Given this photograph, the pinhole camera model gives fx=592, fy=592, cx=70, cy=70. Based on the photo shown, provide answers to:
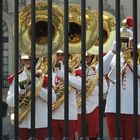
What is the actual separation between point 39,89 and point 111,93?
2.76 feet

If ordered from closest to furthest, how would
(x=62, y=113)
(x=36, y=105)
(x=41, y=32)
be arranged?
(x=41, y=32) < (x=36, y=105) < (x=62, y=113)

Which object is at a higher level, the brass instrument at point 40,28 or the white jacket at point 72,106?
the brass instrument at point 40,28

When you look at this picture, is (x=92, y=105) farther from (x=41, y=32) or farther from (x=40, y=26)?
(x=40, y=26)

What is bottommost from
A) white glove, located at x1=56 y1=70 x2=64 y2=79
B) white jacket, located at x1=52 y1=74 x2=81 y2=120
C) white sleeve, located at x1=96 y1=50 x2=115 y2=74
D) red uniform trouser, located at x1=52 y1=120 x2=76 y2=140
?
red uniform trouser, located at x1=52 y1=120 x2=76 y2=140

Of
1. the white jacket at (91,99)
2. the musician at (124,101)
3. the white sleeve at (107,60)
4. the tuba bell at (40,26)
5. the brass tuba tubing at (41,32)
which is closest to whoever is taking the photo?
the tuba bell at (40,26)

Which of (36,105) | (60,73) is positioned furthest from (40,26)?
(60,73)

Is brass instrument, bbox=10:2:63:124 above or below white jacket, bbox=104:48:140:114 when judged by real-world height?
above

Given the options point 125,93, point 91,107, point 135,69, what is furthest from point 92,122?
point 135,69

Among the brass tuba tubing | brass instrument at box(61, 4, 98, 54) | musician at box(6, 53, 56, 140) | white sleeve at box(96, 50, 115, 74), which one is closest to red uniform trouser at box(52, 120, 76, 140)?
musician at box(6, 53, 56, 140)

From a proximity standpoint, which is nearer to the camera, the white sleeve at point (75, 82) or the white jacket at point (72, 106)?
the white jacket at point (72, 106)

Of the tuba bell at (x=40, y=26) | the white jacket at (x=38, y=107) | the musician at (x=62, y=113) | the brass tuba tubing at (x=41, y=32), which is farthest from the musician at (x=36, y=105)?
the tuba bell at (x=40, y=26)

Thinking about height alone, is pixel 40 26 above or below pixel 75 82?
above

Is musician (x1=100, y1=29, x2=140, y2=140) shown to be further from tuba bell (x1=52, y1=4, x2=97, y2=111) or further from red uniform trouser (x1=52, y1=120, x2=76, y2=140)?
red uniform trouser (x1=52, y1=120, x2=76, y2=140)

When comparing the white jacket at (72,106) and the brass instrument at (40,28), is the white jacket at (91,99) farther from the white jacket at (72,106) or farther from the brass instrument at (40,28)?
the brass instrument at (40,28)
